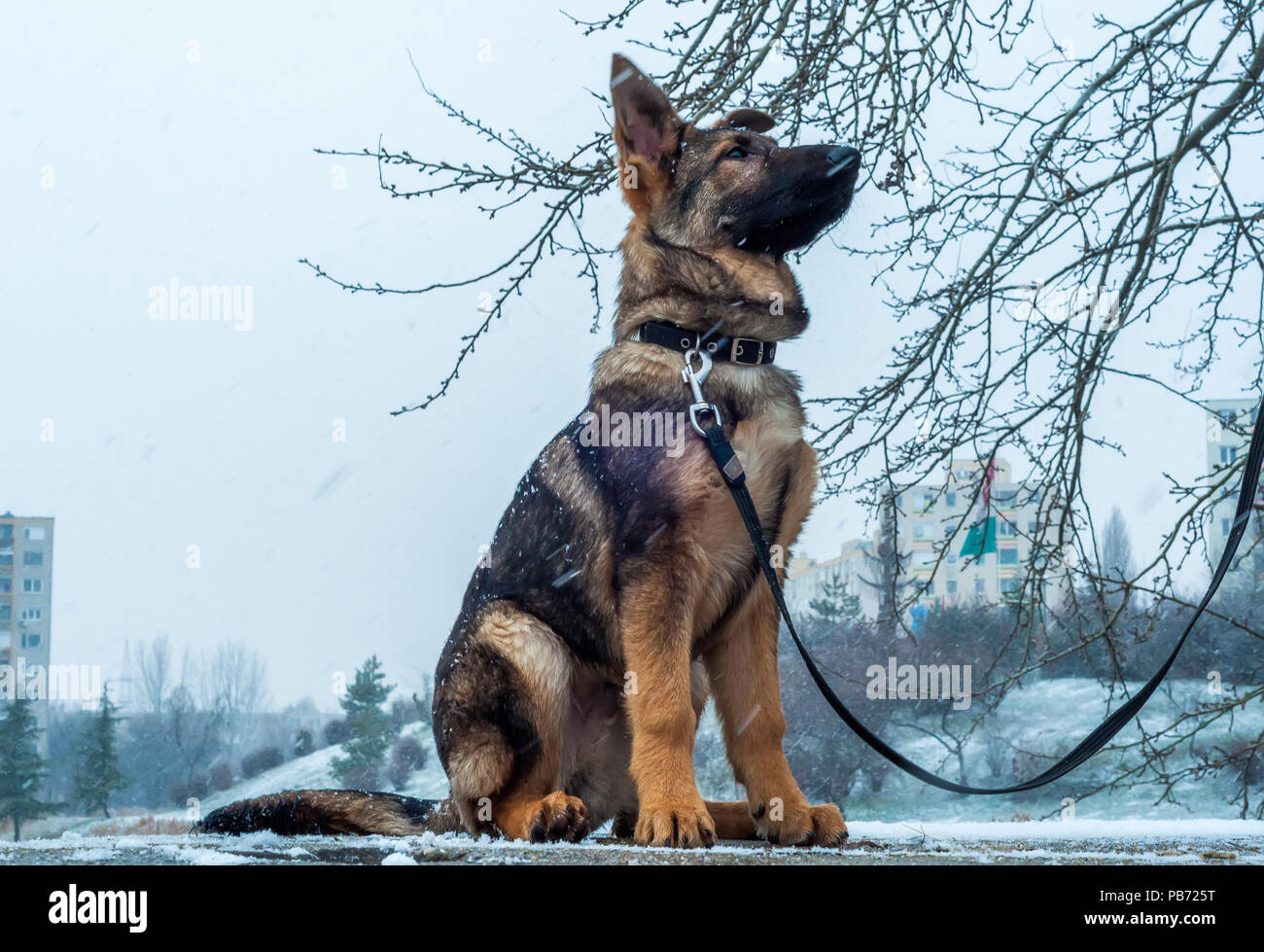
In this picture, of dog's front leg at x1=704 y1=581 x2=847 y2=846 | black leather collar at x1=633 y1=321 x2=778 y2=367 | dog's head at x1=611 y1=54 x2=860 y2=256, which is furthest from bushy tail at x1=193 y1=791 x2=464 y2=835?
dog's head at x1=611 y1=54 x2=860 y2=256

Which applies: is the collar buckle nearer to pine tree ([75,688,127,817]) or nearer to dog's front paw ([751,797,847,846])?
dog's front paw ([751,797,847,846])

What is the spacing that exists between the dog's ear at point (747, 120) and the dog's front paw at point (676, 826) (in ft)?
8.09

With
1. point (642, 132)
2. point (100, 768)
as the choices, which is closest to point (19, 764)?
point (100, 768)

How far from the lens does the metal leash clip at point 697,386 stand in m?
3.32

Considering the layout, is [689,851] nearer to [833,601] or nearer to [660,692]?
[660,692]

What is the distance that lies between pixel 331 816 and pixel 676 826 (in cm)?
140

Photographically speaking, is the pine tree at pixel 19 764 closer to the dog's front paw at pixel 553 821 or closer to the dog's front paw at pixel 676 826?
the dog's front paw at pixel 553 821

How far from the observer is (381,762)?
50.3 feet

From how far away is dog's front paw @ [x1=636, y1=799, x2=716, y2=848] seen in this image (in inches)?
120

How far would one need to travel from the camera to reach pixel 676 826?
3.07 metres

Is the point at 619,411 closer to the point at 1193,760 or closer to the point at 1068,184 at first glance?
the point at 1068,184

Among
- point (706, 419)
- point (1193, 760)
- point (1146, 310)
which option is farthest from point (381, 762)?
point (706, 419)

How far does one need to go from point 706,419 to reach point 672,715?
2.96ft

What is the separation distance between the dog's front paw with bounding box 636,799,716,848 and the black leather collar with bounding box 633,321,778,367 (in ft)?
4.70
